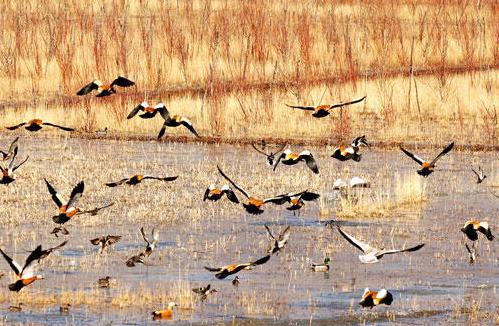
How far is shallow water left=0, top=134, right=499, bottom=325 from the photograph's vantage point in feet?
34.7

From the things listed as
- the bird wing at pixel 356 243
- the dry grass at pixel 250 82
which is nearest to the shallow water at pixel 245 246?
the bird wing at pixel 356 243

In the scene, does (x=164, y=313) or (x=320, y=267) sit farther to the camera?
(x=320, y=267)

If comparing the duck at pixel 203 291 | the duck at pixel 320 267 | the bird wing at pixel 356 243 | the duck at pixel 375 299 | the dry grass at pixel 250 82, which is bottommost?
the duck at pixel 375 299

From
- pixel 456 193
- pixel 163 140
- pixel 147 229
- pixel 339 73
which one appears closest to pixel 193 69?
pixel 339 73

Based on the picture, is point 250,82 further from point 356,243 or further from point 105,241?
point 356,243

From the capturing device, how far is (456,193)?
18594mm

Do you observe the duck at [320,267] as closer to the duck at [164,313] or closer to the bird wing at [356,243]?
the bird wing at [356,243]

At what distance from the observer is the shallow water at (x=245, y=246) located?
416 inches

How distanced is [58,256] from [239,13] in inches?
760

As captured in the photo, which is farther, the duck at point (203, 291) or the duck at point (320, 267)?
the duck at point (320, 267)

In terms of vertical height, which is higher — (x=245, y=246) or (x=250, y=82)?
(x=250, y=82)

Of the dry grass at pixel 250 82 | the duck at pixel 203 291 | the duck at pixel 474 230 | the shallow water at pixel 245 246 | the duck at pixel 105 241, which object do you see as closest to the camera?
the shallow water at pixel 245 246

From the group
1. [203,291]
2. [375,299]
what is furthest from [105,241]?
[375,299]

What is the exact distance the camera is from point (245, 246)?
45.0ft
